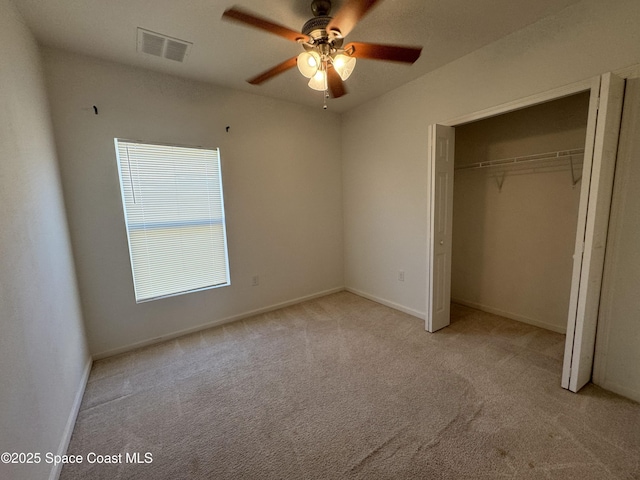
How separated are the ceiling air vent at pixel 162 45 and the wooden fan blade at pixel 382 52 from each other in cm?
137

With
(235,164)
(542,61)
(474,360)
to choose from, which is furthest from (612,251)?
(235,164)

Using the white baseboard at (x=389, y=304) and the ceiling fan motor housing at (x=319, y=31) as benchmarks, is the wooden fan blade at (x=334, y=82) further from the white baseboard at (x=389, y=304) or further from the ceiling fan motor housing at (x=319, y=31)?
the white baseboard at (x=389, y=304)

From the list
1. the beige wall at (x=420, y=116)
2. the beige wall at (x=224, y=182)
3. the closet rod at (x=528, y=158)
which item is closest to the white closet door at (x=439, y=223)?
the beige wall at (x=420, y=116)

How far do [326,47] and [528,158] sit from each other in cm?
242

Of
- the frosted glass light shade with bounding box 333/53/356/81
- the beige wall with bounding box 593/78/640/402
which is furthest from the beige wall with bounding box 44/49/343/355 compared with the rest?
the beige wall with bounding box 593/78/640/402

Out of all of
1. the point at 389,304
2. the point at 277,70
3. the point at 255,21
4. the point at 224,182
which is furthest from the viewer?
the point at 389,304

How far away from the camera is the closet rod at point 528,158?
2512mm

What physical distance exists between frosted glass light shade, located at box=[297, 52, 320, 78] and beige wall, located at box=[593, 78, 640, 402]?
195 centimetres

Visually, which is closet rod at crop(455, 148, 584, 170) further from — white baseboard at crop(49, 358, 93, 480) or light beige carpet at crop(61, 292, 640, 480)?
white baseboard at crop(49, 358, 93, 480)

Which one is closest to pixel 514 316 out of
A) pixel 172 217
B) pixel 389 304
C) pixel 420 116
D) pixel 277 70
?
pixel 389 304

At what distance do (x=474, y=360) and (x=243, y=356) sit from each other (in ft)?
6.65

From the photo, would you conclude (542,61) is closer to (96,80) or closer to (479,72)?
(479,72)

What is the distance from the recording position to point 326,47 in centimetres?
161

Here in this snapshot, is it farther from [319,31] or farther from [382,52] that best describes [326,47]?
[382,52]
